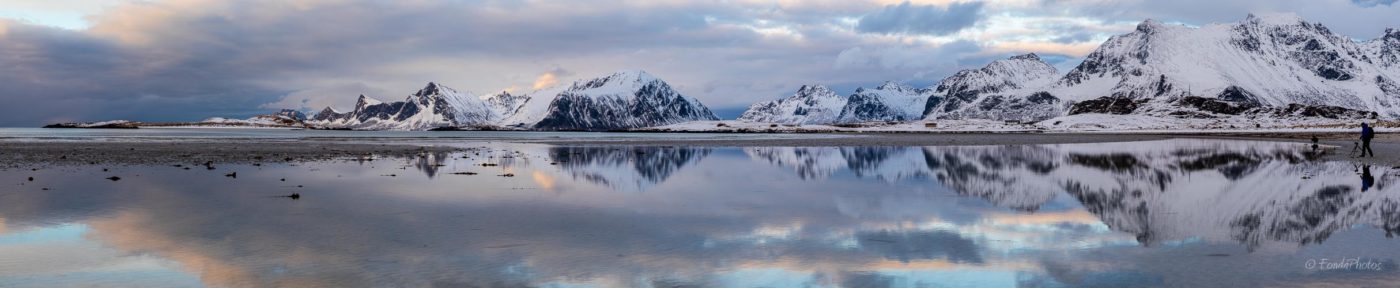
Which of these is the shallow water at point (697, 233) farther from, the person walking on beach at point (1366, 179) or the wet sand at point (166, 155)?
the wet sand at point (166, 155)

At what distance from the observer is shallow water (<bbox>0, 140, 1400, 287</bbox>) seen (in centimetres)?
1289

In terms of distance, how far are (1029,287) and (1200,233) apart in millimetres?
7377

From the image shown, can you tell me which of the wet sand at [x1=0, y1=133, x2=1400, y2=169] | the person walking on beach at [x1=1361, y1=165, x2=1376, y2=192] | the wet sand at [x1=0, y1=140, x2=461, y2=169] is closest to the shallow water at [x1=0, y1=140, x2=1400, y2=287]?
the person walking on beach at [x1=1361, y1=165, x2=1376, y2=192]

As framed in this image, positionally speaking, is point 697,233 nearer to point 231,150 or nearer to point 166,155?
point 166,155

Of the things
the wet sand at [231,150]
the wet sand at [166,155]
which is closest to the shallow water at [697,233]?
the wet sand at [166,155]

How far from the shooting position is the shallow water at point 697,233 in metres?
12.9

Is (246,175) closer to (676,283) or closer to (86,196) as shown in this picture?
(86,196)

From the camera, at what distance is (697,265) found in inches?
546

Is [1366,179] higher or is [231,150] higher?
[231,150]

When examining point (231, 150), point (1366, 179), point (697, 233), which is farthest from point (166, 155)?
point (1366, 179)

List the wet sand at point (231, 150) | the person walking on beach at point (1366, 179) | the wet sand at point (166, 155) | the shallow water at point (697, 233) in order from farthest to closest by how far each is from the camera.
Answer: the wet sand at point (231, 150) < the wet sand at point (166, 155) < the person walking on beach at point (1366, 179) < the shallow water at point (697, 233)

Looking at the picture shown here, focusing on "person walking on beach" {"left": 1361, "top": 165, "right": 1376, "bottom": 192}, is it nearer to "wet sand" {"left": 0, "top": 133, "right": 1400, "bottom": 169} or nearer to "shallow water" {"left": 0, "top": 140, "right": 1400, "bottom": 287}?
"shallow water" {"left": 0, "top": 140, "right": 1400, "bottom": 287}

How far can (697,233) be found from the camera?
17.7 metres

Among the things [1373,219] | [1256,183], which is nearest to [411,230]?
[1373,219]
